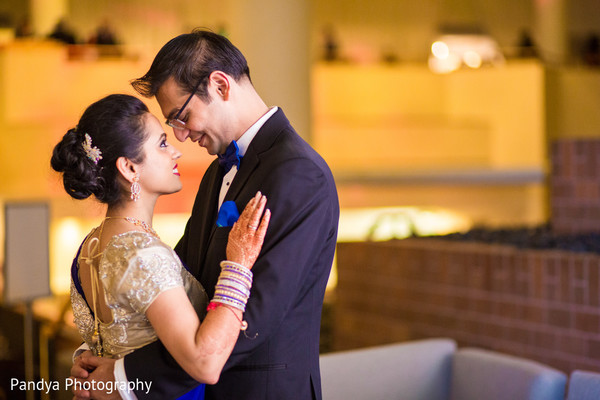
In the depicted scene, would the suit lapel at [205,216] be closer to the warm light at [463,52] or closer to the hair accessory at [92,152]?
the hair accessory at [92,152]

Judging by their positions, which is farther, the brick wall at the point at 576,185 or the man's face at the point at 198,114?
the brick wall at the point at 576,185

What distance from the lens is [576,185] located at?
425 cm

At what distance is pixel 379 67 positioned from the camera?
10.3 meters

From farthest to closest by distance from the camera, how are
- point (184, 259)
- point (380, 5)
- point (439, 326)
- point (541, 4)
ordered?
point (380, 5)
point (541, 4)
point (439, 326)
point (184, 259)

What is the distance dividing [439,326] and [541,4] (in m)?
8.12

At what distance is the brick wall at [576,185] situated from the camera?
164 inches

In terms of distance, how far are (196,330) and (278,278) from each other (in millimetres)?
202

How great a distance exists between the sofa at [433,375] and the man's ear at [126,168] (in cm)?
116

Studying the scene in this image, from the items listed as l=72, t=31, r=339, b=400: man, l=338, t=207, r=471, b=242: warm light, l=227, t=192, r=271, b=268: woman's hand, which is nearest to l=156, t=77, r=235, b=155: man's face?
l=72, t=31, r=339, b=400: man

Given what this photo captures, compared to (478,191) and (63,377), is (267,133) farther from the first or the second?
(478,191)

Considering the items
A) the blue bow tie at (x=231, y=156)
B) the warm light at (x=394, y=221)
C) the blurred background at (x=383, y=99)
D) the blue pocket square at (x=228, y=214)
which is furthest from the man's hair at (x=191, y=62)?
the warm light at (x=394, y=221)

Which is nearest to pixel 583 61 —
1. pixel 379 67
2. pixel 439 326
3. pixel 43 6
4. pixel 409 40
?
pixel 409 40

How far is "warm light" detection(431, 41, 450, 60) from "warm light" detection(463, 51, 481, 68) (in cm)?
26

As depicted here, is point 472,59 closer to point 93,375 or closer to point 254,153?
point 254,153
